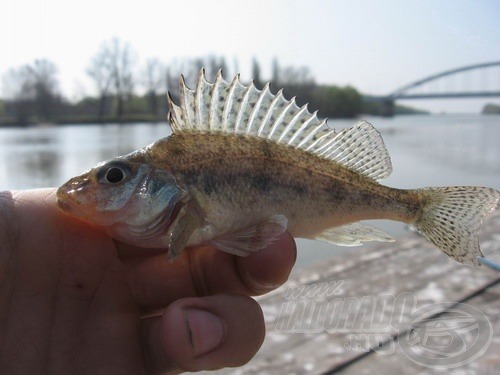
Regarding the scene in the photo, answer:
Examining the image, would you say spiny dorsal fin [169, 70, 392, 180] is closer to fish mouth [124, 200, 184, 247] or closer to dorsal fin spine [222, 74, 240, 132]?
dorsal fin spine [222, 74, 240, 132]

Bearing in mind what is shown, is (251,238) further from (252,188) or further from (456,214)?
(456,214)

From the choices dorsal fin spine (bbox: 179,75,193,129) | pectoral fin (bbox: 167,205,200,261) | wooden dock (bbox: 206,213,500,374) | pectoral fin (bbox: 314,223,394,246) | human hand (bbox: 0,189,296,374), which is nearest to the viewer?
pectoral fin (bbox: 167,205,200,261)

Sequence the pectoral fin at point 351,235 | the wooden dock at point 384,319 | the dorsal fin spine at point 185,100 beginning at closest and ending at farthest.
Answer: the dorsal fin spine at point 185,100
the pectoral fin at point 351,235
the wooden dock at point 384,319

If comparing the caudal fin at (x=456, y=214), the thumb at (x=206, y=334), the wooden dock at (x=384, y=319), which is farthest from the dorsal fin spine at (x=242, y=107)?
the wooden dock at (x=384, y=319)

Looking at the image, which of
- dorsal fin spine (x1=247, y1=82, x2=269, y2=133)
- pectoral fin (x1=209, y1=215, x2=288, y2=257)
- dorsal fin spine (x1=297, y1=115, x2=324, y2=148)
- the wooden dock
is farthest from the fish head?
the wooden dock

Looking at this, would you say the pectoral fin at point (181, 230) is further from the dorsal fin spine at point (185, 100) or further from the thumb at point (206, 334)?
the dorsal fin spine at point (185, 100)

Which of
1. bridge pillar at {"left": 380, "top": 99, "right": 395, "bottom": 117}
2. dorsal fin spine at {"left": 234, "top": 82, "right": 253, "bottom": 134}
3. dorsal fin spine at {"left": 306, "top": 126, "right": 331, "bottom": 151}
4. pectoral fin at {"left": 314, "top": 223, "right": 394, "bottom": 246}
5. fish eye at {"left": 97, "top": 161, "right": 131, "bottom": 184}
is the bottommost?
bridge pillar at {"left": 380, "top": 99, "right": 395, "bottom": 117}

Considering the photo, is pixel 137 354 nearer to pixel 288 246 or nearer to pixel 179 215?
pixel 179 215

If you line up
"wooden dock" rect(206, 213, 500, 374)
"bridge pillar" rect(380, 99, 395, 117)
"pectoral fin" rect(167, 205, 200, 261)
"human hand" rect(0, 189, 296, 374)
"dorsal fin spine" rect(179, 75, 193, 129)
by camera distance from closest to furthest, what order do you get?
1. "pectoral fin" rect(167, 205, 200, 261)
2. "human hand" rect(0, 189, 296, 374)
3. "dorsal fin spine" rect(179, 75, 193, 129)
4. "wooden dock" rect(206, 213, 500, 374)
5. "bridge pillar" rect(380, 99, 395, 117)
